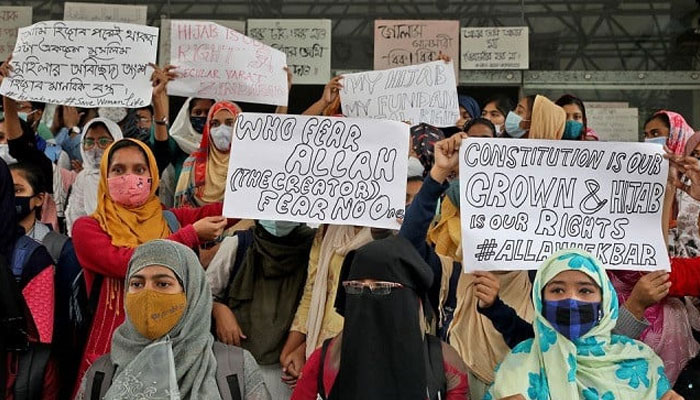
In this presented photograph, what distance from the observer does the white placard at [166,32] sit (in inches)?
319

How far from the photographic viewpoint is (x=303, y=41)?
812 cm

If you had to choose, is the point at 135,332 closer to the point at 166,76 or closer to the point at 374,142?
the point at 374,142

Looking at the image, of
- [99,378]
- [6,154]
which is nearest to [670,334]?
[99,378]

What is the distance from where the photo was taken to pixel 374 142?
458 cm

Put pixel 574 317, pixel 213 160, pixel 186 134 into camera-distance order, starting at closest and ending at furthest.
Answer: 1. pixel 574 317
2. pixel 213 160
3. pixel 186 134

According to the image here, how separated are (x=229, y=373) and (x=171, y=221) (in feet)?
3.70

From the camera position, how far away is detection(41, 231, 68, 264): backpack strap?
463cm

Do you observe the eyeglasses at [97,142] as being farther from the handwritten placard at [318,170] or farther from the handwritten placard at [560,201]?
the handwritten placard at [560,201]

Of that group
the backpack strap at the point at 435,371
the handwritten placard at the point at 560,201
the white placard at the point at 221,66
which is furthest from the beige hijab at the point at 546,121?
the backpack strap at the point at 435,371

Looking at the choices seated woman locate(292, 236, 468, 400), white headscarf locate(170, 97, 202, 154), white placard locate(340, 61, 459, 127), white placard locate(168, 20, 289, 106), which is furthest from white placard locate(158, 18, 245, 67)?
seated woman locate(292, 236, 468, 400)

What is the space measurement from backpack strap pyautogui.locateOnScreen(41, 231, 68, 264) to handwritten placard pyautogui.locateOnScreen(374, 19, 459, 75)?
3.48 m

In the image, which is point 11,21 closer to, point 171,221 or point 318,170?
point 171,221

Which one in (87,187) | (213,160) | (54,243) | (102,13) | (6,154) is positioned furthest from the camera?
(102,13)

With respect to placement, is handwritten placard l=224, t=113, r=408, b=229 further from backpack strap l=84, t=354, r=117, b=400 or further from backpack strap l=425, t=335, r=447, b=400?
backpack strap l=84, t=354, r=117, b=400
